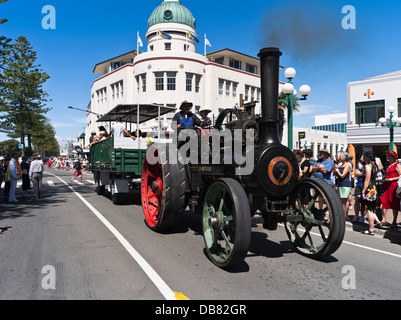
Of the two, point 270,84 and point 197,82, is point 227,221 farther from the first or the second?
point 197,82

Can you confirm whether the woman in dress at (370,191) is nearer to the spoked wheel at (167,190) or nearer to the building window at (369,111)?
the spoked wheel at (167,190)

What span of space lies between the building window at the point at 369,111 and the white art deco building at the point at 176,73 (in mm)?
11244

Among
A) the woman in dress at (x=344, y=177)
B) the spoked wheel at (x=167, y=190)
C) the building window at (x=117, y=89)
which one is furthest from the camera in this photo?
the building window at (x=117, y=89)

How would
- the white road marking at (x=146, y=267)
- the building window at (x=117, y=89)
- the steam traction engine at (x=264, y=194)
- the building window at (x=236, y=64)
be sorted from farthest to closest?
the building window at (x=236, y=64) → the building window at (x=117, y=89) → the steam traction engine at (x=264, y=194) → the white road marking at (x=146, y=267)

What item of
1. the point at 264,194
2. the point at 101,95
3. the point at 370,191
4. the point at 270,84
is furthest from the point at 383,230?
the point at 101,95

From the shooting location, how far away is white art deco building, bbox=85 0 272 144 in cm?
3177

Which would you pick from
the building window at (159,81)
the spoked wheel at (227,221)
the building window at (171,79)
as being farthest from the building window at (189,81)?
the spoked wheel at (227,221)

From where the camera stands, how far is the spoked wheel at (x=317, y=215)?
4109 millimetres

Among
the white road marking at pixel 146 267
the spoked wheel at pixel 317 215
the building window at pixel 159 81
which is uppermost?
the building window at pixel 159 81

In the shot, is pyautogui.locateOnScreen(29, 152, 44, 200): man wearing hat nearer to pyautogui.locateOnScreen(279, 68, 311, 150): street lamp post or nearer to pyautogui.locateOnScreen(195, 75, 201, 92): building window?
pyautogui.locateOnScreen(279, 68, 311, 150): street lamp post

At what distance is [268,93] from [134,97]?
31517 millimetres

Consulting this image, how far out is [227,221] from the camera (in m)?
4.04

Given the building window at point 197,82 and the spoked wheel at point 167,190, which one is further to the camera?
the building window at point 197,82
